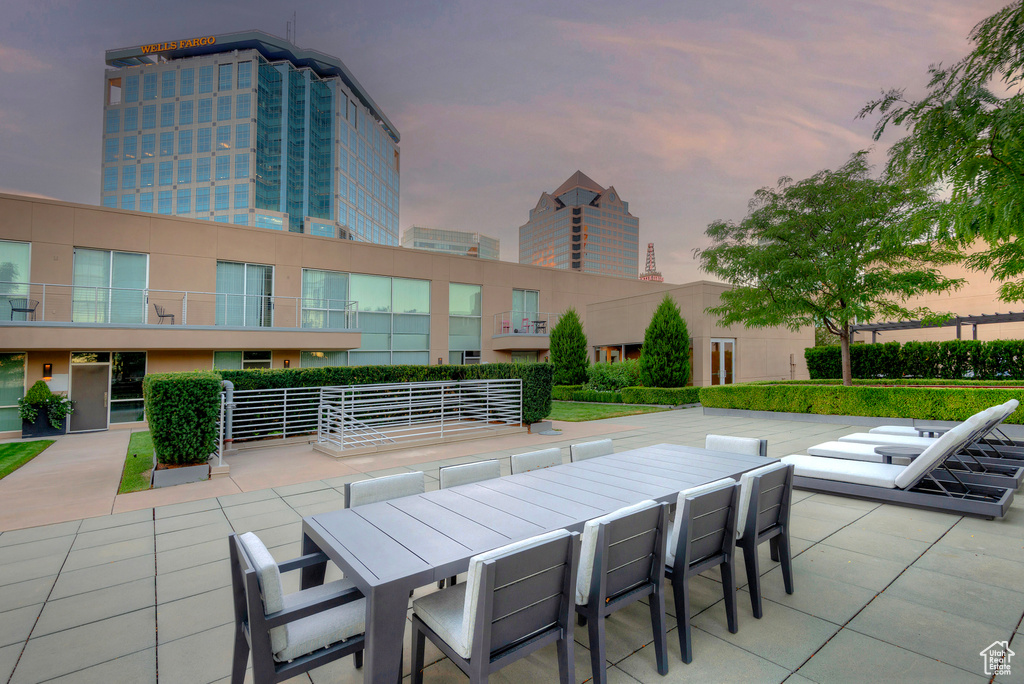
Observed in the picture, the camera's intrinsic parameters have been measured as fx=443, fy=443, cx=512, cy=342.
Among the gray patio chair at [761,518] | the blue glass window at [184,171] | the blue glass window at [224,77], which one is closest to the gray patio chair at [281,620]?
the gray patio chair at [761,518]

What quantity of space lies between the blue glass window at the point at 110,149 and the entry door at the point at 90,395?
4730 cm

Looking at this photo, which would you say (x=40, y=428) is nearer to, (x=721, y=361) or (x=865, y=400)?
(x=865, y=400)

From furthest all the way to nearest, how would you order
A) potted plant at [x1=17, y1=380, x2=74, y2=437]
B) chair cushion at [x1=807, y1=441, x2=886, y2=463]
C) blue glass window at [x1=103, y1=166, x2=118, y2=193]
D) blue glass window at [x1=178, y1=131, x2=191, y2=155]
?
blue glass window at [x1=103, y1=166, x2=118, y2=193] < blue glass window at [x1=178, y1=131, x2=191, y2=155] < potted plant at [x1=17, y1=380, x2=74, y2=437] < chair cushion at [x1=807, y1=441, x2=886, y2=463]

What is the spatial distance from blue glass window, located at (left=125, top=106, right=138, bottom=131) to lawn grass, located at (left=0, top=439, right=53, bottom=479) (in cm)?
5116

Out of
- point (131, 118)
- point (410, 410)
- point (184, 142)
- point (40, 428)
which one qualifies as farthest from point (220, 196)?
point (410, 410)

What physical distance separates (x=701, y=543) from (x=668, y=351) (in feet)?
50.9

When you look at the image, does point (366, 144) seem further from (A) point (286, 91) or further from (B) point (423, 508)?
(B) point (423, 508)

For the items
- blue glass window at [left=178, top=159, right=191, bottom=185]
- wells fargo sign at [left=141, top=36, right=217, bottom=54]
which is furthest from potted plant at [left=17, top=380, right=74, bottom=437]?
wells fargo sign at [left=141, top=36, right=217, bottom=54]

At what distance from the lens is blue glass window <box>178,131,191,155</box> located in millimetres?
45188

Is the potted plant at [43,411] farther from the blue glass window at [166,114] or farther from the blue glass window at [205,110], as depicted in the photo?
the blue glass window at [166,114]

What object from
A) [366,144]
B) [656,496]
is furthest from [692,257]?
[366,144]

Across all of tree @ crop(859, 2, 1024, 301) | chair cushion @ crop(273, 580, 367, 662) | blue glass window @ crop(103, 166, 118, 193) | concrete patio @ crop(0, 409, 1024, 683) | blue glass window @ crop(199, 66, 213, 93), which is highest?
blue glass window @ crop(199, 66, 213, 93)

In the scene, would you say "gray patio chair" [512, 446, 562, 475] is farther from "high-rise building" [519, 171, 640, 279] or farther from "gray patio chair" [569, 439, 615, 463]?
"high-rise building" [519, 171, 640, 279]

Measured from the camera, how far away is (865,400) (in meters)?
11.0
